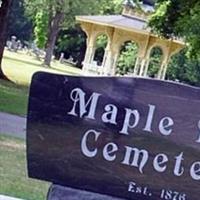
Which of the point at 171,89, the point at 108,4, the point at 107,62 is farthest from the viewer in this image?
the point at 108,4

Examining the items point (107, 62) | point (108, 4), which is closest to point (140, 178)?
point (107, 62)

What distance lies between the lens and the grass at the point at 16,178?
25.4 ft

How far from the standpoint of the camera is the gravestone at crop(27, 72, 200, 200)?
12.4 ft

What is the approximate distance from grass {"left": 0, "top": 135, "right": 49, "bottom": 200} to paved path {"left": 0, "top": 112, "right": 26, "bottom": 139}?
1945 millimetres

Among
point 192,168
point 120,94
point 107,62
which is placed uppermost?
point 120,94

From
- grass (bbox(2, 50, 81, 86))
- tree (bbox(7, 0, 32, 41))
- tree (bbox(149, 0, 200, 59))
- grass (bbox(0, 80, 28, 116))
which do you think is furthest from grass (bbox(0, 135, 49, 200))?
tree (bbox(7, 0, 32, 41))

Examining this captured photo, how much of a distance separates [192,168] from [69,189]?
688 mm

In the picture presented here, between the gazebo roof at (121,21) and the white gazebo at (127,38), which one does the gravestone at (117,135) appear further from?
the gazebo roof at (121,21)

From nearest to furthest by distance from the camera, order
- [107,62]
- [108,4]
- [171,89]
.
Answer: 1. [171,89]
2. [107,62]
3. [108,4]

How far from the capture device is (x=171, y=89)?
12.3 ft

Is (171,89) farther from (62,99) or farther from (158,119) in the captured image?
(62,99)

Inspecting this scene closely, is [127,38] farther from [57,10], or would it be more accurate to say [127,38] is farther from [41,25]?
[41,25]

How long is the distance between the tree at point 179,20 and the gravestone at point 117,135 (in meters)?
20.0

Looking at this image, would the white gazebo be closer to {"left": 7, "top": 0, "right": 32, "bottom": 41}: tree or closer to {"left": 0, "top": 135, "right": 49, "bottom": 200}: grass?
{"left": 7, "top": 0, "right": 32, "bottom": 41}: tree
